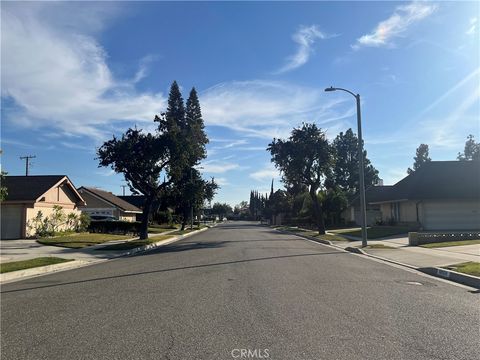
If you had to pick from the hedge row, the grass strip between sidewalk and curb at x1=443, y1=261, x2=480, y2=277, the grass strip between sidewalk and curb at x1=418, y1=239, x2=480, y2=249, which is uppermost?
the hedge row

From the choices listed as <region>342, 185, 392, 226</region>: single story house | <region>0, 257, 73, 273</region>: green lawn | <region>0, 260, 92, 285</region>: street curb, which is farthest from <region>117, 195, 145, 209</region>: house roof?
<region>0, 257, 73, 273</region>: green lawn

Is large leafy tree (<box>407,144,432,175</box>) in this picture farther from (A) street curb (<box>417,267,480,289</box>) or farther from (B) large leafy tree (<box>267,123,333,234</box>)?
(A) street curb (<box>417,267,480,289</box>)

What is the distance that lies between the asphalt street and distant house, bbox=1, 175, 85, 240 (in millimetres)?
23360

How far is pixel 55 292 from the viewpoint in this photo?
11.9 meters

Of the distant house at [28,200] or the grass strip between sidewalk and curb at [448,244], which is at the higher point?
the distant house at [28,200]

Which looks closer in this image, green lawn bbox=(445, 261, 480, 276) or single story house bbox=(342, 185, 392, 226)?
green lawn bbox=(445, 261, 480, 276)

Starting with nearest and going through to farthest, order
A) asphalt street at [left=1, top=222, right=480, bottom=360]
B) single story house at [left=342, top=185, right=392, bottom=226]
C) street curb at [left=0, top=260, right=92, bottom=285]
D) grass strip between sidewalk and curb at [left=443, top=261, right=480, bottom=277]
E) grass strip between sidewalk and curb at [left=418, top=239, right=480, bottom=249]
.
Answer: asphalt street at [left=1, top=222, right=480, bottom=360]
grass strip between sidewalk and curb at [left=443, top=261, right=480, bottom=277]
street curb at [left=0, top=260, right=92, bottom=285]
grass strip between sidewalk and curb at [left=418, top=239, right=480, bottom=249]
single story house at [left=342, top=185, right=392, bottom=226]

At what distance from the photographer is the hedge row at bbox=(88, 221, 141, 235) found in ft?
149

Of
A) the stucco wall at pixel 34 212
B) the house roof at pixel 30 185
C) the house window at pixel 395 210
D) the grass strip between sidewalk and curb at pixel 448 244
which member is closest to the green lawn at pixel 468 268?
the grass strip between sidewalk and curb at pixel 448 244

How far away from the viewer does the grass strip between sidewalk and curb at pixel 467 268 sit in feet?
46.1

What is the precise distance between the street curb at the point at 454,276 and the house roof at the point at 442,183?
85.2ft

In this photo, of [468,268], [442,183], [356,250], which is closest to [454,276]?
[468,268]

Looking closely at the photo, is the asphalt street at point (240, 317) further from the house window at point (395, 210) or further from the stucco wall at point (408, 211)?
the house window at point (395, 210)

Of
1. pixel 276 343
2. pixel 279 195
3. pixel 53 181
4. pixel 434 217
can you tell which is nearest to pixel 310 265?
pixel 276 343
